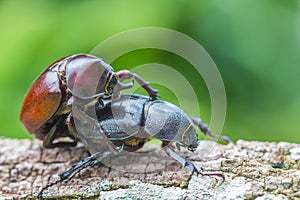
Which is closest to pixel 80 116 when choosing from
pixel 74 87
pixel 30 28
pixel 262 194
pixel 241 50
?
pixel 74 87

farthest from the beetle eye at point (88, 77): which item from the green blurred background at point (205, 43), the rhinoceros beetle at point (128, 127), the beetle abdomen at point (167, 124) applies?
the green blurred background at point (205, 43)

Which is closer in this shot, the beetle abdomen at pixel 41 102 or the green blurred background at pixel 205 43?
the beetle abdomen at pixel 41 102

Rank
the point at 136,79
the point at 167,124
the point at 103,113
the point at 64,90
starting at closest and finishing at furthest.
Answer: the point at 167,124 < the point at 103,113 < the point at 64,90 < the point at 136,79

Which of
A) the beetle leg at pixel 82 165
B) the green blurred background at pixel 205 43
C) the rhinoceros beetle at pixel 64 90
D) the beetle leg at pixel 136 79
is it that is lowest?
the beetle leg at pixel 82 165

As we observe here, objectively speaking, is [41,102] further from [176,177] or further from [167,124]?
[176,177]

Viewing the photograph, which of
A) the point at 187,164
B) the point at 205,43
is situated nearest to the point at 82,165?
the point at 187,164

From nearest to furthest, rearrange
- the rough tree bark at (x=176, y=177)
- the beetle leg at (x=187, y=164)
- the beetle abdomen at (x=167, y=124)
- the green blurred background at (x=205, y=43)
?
the rough tree bark at (x=176, y=177)
the beetle leg at (x=187, y=164)
the beetle abdomen at (x=167, y=124)
the green blurred background at (x=205, y=43)

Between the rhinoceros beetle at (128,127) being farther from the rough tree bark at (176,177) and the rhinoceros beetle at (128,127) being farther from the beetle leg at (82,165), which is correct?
the rough tree bark at (176,177)

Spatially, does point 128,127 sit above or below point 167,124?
below
